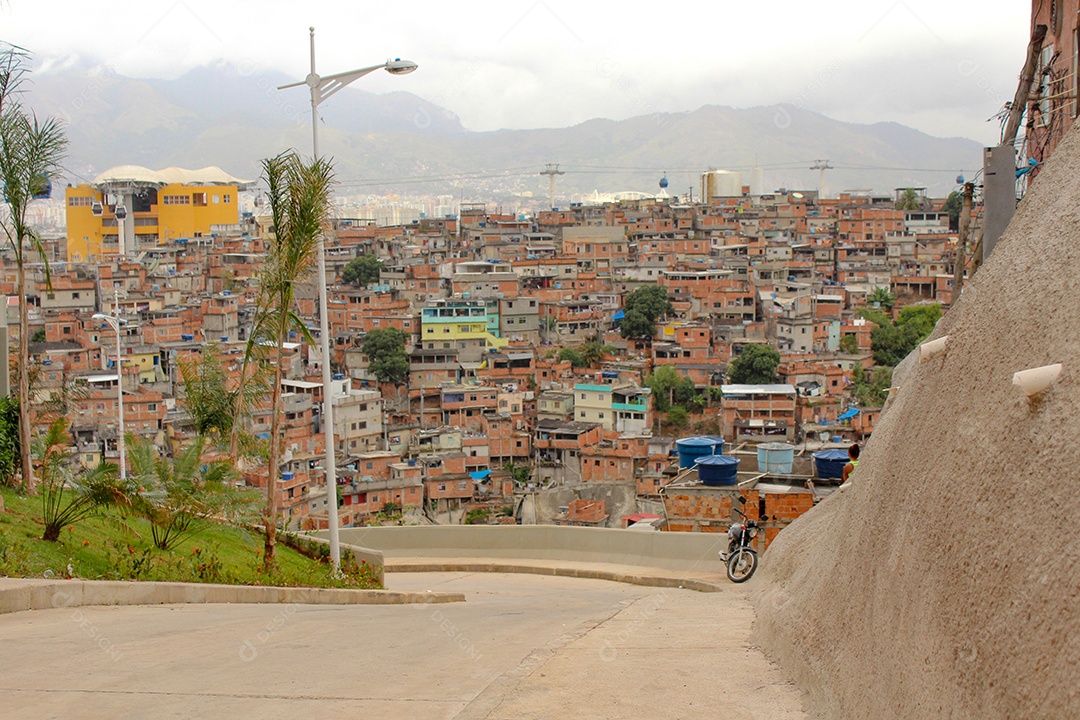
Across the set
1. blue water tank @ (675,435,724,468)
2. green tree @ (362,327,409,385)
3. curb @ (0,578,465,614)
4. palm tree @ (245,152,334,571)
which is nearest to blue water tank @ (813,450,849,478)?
blue water tank @ (675,435,724,468)

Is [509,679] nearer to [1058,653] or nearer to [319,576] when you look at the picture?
[1058,653]

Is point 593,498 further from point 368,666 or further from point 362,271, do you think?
point 362,271

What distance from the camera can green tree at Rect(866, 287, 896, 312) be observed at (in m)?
67.9

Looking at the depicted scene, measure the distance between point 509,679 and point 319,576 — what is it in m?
6.21

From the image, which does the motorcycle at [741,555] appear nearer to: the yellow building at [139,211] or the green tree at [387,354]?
the green tree at [387,354]

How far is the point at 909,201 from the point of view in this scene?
335ft

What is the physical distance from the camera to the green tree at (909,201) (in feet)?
Result: 332

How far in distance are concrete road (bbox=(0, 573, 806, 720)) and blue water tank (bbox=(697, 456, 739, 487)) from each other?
25.4 feet

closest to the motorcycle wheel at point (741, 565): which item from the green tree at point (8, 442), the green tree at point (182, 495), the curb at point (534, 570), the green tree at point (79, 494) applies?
the curb at point (534, 570)

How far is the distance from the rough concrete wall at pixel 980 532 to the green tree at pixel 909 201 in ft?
330

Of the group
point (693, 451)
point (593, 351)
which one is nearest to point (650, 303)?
point (593, 351)

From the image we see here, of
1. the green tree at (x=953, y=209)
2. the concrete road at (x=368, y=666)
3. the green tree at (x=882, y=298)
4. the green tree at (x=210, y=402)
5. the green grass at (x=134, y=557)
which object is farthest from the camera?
the green tree at (x=953, y=209)

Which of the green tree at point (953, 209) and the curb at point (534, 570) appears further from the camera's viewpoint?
the green tree at point (953, 209)

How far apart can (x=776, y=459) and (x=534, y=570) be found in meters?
4.70
